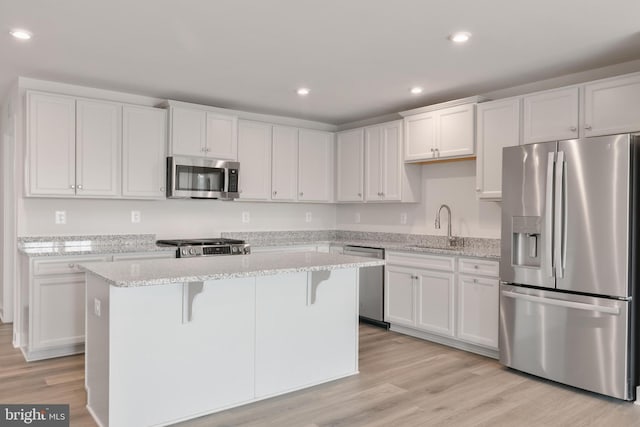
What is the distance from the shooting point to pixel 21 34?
10.2ft

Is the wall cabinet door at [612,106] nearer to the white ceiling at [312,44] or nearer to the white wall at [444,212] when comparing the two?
the white ceiling at [312,44]

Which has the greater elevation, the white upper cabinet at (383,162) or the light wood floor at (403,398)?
the white upper cabinet at (383,162)

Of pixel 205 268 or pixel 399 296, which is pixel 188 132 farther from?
pixel 399 296

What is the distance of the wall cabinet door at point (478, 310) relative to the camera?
13.0 feet

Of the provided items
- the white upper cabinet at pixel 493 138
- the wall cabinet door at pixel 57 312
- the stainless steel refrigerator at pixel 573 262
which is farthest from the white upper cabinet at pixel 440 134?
the wall cabinet door at pixel 57 312

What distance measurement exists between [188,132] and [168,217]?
943mm

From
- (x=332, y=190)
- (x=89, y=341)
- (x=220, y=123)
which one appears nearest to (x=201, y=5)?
(x=89, y=341)

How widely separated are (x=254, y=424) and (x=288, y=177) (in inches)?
132

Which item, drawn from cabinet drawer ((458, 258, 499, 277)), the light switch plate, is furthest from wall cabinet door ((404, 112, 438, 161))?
cabinet drawer ((458, 258, 499, 277))

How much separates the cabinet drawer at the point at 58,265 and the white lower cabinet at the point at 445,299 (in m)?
2.80

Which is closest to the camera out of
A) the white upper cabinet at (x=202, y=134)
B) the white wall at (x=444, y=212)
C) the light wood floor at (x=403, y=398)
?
the light wood floor at (x=403, y=398)

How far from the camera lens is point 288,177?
18.6ft

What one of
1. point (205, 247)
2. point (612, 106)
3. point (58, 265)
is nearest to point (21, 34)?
point (58, 265)

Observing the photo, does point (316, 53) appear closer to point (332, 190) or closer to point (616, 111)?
point (616, 111)
